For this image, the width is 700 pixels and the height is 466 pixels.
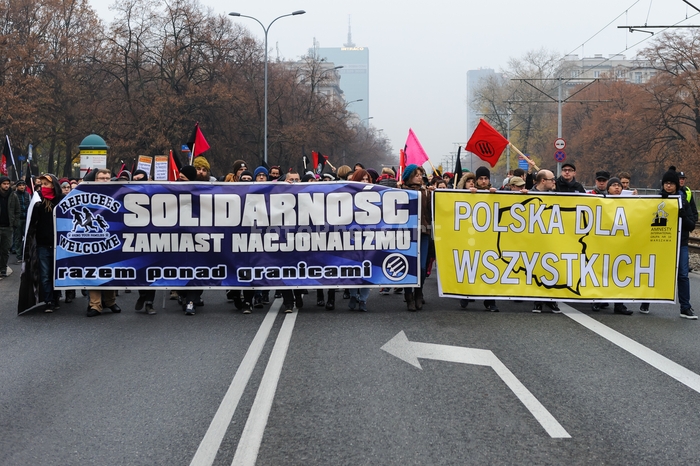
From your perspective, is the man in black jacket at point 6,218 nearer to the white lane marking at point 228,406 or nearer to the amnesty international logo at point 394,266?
the amnesty international logo at point 394,266

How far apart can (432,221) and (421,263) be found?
53 cm

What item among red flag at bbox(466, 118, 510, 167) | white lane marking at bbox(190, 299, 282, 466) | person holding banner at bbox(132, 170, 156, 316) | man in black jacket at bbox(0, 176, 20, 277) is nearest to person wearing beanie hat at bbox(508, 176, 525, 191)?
red flag at bbox(466, 118, 510, 167)

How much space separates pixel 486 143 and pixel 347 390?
7.16 meters

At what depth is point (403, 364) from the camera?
7273mm

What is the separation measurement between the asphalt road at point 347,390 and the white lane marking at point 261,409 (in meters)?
0.02

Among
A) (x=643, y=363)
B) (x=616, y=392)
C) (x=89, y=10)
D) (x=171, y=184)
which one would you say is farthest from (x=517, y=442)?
(x=89, y=10)

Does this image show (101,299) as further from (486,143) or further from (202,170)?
(486,143)

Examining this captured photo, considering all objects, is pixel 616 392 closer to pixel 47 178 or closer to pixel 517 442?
pixel 517 442

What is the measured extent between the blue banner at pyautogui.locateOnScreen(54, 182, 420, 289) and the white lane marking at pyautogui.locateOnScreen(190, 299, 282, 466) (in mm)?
1503

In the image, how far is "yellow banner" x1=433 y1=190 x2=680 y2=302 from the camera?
10.3 meters

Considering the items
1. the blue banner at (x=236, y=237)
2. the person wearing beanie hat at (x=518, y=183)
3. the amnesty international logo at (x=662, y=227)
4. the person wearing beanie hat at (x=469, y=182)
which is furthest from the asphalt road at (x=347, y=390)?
the person wearing beanie hat at (x=518, y=183)

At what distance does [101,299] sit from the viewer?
10.6 meters

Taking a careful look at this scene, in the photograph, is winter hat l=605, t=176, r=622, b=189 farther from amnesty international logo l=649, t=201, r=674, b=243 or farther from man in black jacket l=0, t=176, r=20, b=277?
man in black jacket l=0, t=176, r=20, b=277

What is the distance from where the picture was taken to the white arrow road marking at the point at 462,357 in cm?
599
